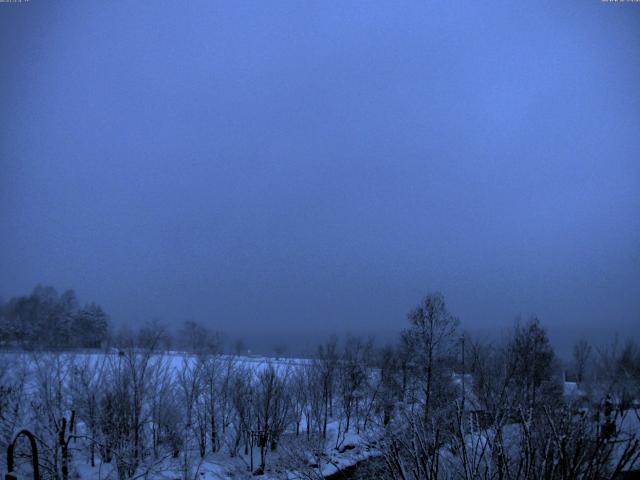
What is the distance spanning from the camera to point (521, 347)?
3450 cm

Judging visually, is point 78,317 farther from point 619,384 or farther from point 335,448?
point 619,384

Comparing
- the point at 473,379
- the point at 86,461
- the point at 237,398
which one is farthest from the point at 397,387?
the point at 86,461

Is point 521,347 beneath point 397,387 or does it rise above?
above

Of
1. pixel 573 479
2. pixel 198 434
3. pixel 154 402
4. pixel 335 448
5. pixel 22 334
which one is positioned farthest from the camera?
pixel 22 334

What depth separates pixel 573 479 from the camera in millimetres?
5168

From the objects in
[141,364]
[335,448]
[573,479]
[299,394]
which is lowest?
[335,448]

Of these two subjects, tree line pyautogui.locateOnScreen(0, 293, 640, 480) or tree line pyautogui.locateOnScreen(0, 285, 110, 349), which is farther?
tree line pyautogui.locateOnScreen(0, 285, 110, 349)

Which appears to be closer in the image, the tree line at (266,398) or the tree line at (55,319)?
the tree line at (266,398)

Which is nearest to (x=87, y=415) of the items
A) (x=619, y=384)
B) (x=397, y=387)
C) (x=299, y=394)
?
(x=299, y=394)

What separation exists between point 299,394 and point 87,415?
16.5m

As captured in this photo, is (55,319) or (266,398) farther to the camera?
(55,319)

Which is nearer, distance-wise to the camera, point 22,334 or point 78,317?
point 22,334

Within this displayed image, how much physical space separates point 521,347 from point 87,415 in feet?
112

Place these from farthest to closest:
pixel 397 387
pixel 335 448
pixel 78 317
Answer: pixel 78 317 → pixel 397 387 → pixel 335 448
